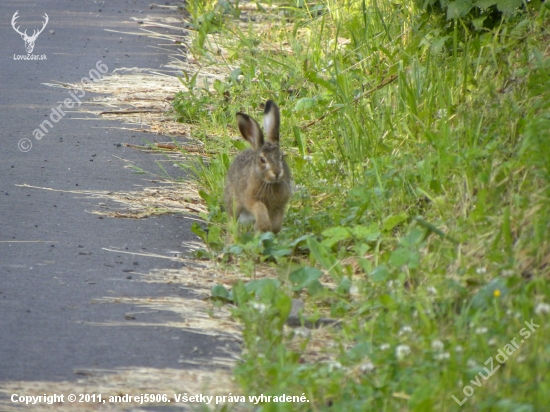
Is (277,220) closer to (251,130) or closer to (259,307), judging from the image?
(251,130)

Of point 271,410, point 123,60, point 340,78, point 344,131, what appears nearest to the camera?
point 271,410

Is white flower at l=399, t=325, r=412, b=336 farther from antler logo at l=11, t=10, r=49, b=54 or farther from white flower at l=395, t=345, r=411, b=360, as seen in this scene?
antler logo at l=11, t=10, r=49, b=54

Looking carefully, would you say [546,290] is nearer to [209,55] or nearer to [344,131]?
[344,131]

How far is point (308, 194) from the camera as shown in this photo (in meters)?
6.54

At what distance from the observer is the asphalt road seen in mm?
4387

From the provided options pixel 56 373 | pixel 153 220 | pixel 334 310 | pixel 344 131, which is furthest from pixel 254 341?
pixel 344 131

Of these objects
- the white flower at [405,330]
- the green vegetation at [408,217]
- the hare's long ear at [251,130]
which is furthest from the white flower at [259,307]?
the hare's long ear at [251,130]

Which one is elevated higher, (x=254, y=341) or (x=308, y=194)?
(x=308, y=194)

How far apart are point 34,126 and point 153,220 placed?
99.7 inches

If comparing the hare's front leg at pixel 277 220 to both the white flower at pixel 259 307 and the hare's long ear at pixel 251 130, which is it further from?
the white flower at pixel 259 307

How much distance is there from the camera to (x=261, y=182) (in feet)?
20.0

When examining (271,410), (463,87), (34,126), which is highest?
(34,126)

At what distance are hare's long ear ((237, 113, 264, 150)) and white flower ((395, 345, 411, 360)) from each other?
102 inches

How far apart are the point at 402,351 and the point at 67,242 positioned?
276cm
